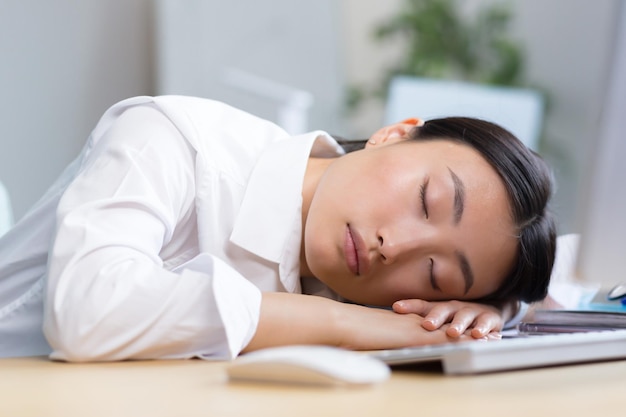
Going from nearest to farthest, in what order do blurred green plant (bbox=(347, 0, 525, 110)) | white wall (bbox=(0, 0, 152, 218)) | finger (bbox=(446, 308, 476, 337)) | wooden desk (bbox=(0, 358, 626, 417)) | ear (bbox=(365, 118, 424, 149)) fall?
wooden desk (bbox=(0, 358, 626, 417)), finger (bbox=(446, 308, 476, 337)), ear (bbox=(365, 118, 424, 149)), white wall (bbox=(0, 0, 152, 218)), blurred green plant (bbox=(347, 0, 525, 110))

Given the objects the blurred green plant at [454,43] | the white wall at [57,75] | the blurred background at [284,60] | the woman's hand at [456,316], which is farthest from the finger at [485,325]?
the blurred green plant at [454,43]

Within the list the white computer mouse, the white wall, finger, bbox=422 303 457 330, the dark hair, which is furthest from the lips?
the white wall

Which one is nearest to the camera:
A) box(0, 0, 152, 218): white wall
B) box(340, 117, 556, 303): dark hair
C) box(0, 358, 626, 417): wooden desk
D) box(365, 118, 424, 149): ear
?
box(0, 358, 626, 417): wooden desk

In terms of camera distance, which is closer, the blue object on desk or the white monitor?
the white monitor

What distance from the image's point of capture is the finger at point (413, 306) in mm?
1062

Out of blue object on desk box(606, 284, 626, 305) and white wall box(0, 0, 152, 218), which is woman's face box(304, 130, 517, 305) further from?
white wall box(0, 0, 152, 218)

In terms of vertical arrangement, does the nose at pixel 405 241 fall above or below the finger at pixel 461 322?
above

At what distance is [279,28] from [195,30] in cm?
50

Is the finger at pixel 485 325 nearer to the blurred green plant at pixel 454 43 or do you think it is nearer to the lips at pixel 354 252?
the lips at pixel 354 252

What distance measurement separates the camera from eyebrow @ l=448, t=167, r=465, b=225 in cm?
108

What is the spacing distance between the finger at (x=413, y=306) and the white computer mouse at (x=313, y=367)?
49 centimetres

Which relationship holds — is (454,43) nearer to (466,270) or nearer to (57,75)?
(57,75)

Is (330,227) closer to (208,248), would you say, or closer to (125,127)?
(208,248)

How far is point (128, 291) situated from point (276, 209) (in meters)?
0.36
